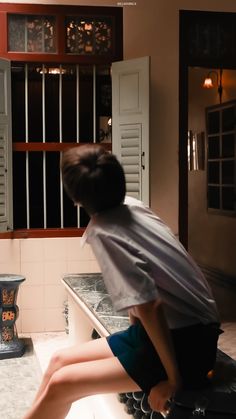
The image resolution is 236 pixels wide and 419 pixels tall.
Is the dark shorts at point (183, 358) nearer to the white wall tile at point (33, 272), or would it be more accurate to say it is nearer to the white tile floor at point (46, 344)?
the white tile floor at point (46, 344)

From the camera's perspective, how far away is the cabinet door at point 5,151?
14.5 feet

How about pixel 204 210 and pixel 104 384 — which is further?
pixel 204 210

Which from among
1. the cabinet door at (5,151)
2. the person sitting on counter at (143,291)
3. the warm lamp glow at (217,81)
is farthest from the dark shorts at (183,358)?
the warm lamp glow at (217,81)

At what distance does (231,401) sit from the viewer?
5.27ft

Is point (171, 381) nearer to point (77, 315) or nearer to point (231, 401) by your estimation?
point (231, 401)

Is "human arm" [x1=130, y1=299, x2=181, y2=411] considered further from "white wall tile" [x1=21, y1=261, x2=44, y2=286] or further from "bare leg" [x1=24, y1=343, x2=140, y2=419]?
"white wall tile" [x1=21, y1=261, x2=44, y2=286]

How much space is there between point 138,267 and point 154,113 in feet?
10.8

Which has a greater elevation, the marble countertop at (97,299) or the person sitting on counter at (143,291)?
the person sitting on counter at (143,291)

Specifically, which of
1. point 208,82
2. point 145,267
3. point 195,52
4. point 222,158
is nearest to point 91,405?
point 145,267

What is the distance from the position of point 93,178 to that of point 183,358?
2.00ft

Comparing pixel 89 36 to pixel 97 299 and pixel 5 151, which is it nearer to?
pixel 5 151

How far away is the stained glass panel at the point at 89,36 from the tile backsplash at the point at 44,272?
63.0 inches

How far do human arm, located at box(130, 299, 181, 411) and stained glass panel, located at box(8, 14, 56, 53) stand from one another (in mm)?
3510

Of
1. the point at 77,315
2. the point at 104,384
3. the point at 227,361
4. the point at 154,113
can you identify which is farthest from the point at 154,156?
the point at 104,384
